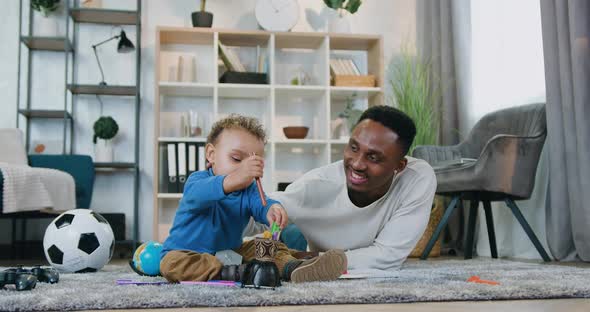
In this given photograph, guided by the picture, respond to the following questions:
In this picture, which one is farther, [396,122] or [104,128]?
[104,128]

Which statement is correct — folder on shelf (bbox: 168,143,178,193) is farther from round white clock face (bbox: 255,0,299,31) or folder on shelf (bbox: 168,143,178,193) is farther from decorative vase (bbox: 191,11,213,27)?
round white clock face (bbox: 255,0,299,31)

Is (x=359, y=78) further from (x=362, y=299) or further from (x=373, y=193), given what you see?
(x=362, y=299)

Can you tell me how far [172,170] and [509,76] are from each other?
209cm

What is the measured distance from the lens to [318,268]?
1.67 meters

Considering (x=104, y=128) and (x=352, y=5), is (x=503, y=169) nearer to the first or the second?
(x=352, y=5)

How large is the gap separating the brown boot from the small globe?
1.56 ft

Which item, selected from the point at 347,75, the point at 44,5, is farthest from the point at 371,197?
the point at 44,5

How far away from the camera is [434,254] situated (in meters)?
3.90

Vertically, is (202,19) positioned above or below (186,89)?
above

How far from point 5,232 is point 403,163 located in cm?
329

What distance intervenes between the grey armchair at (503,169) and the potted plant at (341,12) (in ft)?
4.65

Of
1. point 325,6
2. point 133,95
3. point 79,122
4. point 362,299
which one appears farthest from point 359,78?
point 362,299

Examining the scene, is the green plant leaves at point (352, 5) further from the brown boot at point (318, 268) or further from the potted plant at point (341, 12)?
the brown boot at point (318, 268)

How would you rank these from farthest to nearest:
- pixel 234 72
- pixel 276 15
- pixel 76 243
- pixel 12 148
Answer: pixel 276 15, pixel 234 72, pixel 12 148, pixel 76 243
